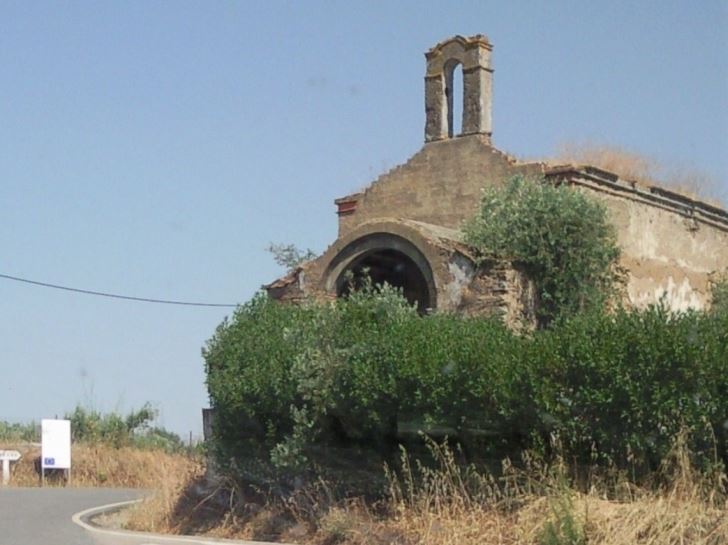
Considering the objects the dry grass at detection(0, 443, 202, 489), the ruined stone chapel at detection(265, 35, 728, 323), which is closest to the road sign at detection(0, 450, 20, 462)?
the dry grass at detection(0, 443, 202, 489)

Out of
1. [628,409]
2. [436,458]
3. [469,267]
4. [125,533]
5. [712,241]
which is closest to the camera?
[628,409]

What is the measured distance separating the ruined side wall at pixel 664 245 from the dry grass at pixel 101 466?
16076 millimetres

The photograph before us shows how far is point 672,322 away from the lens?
44.8ft

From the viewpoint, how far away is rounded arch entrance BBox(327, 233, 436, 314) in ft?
73.1

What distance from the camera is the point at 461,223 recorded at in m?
25.1

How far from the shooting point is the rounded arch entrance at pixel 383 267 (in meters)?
22.3

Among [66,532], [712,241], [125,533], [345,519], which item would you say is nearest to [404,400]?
[345,519]

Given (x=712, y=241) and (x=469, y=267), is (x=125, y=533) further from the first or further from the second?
(x=712, y=241)

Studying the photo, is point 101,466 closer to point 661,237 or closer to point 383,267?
point 383,267

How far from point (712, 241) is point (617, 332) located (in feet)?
46.6

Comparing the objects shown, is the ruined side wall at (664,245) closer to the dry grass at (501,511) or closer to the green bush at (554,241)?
the green bush at (554,241)

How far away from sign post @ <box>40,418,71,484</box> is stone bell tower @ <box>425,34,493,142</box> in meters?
14.9

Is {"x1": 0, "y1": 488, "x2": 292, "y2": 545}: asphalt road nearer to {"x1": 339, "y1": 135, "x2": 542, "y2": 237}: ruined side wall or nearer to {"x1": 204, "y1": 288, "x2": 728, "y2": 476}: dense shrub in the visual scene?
{"x1": 204, "y1": 288, "x2": 728, "y2": 476}: dense shrub

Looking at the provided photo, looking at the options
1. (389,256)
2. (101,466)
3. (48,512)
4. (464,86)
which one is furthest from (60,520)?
(101,466)
